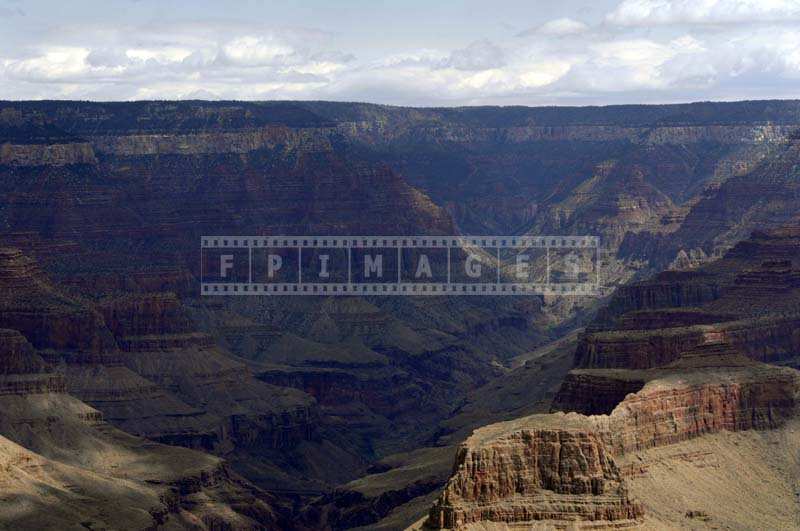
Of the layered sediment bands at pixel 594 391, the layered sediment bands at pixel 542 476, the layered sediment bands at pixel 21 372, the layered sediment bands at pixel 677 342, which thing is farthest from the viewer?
the layered sediment bands at pixel 21 372

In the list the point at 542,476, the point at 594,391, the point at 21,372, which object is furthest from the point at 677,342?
the point at 542,476

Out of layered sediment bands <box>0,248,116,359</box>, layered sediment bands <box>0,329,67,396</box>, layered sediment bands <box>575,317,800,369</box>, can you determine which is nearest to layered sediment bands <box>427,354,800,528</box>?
layered sediment bands <box>575,317,800,369</box>

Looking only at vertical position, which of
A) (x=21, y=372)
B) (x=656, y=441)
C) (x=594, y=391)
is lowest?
(x=21, y=372)

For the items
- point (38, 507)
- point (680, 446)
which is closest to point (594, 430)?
point (680, 446)

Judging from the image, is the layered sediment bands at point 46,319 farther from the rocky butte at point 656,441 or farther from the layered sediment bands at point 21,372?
the rocky butte at point 656,441

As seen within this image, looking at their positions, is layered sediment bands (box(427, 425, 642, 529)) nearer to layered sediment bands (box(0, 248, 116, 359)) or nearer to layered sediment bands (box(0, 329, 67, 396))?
layered sediment bands (box(0, 329, 67, 396))

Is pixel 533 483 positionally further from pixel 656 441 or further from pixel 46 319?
pixel 46 319

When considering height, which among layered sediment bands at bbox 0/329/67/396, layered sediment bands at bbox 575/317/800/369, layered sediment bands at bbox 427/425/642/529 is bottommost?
layered sediment bands at bbox 0/329/67/396

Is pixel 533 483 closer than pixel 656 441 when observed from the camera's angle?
Yes

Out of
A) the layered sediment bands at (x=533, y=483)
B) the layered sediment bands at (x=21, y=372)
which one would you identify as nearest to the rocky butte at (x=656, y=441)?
the layered sediment bands at (x=533, y=483)

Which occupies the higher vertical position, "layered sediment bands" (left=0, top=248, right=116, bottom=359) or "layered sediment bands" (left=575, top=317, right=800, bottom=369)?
"layered sediment bands" (left=575, top=317, right=800, bottom=369)

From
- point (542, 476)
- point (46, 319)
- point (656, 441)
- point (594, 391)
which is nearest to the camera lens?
point (542, 476)
